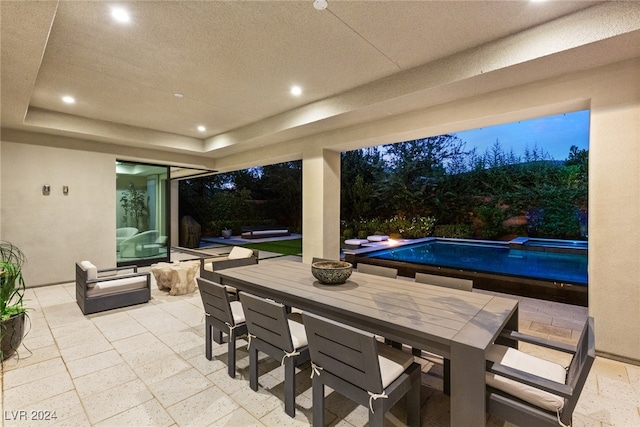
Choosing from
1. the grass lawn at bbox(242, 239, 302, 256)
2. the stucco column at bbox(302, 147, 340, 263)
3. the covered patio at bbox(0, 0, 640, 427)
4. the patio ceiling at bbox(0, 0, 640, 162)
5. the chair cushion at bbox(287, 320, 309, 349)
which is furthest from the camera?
the grass lawn at bbox(242, 239, 302, 256)

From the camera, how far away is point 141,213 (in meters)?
6.99

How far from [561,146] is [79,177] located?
50.0 ft

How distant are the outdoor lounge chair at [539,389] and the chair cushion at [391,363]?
447mm

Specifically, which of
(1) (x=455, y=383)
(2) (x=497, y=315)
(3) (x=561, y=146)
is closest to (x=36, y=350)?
(1) (x=455, y=383)

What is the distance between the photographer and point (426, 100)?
12.5 ft

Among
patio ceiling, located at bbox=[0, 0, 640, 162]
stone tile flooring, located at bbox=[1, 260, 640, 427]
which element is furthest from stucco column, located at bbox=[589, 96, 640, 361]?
patio ceiling, located at bbox=[0, 0, 640, 162]

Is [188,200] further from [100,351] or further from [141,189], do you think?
[100,351]

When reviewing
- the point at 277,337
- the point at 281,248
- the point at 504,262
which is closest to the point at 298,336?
the point at 277,337

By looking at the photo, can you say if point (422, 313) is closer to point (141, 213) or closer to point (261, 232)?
point (141, 213)

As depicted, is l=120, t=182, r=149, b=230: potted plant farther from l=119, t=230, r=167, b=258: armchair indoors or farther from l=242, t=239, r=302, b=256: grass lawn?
l=242, t=239, r=302, b=256: grass lawn

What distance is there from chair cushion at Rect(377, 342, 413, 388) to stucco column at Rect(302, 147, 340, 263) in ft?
11.5

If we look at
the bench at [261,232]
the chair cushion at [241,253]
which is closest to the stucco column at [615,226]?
the chair cushion at [241,253]

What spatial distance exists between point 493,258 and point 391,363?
325 inches

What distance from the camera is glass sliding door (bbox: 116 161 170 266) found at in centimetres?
663
